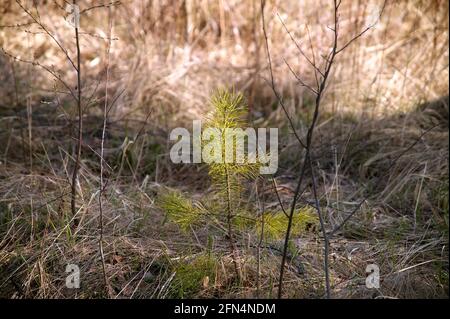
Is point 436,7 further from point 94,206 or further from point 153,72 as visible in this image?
point 94,206

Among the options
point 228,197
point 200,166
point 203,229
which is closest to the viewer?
point 228,197

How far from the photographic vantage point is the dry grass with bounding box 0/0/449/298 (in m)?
2.32

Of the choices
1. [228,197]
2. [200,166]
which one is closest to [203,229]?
[228,197]

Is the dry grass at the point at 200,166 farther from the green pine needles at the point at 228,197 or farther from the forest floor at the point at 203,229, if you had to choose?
the green pine needles at the point at 228,197

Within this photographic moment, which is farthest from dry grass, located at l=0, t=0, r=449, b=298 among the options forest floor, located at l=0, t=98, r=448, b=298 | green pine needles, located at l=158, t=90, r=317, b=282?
green pine needles, located at l=158, t=90, r=317, b=282

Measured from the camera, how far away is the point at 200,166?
10.7 ft

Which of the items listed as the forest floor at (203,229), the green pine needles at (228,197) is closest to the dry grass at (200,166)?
the forest floor at (203,229)

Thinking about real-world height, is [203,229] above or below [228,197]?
below

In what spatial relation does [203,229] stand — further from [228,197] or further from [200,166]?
[200,166]

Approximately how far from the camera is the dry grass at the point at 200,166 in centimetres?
232

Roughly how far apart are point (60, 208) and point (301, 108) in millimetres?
2017

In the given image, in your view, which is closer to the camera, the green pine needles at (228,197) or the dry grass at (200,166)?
the green pine needles at (228,197)

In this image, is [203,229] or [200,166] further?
[200,166]

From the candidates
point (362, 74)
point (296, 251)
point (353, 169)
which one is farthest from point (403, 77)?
point (296, 251)
